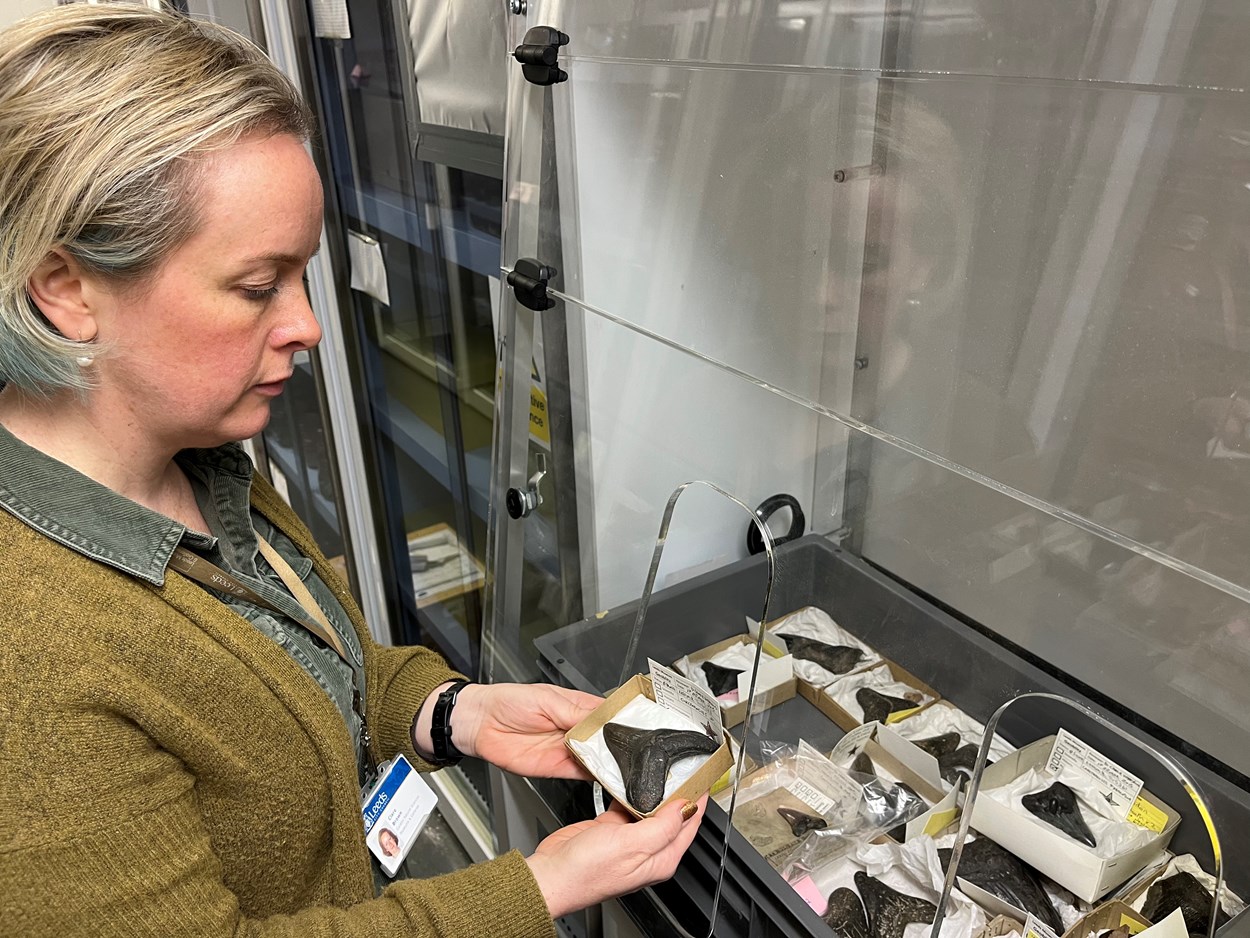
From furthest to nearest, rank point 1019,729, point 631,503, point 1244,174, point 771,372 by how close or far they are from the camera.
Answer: point 631,503 < point 771,372 < point 1019,729 < point 1244,174

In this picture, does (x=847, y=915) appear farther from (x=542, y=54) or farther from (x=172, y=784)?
(x=542, y=54)

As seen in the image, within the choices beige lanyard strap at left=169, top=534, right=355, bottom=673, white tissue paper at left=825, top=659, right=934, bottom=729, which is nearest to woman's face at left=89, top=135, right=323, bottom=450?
beige lanyard strap at left=169, top=534, right=355, bottom=673

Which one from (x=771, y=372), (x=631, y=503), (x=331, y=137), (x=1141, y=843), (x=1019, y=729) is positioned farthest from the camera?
(x=331, y=137)

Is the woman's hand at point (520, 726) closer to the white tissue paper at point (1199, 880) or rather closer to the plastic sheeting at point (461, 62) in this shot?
the white tissue paper at point (1199, 880)

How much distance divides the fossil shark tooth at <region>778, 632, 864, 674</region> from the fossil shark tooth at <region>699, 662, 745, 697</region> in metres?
0.08

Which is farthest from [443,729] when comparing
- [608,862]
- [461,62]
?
[461,62]

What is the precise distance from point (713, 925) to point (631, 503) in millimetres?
556

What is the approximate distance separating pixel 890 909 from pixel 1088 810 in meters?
0.22

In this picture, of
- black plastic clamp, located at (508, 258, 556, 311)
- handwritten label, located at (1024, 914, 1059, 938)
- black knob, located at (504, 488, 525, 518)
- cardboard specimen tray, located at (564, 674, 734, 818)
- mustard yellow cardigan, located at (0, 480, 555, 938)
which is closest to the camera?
mustard yellow cardigan, located at (0, 480, 555, 938)

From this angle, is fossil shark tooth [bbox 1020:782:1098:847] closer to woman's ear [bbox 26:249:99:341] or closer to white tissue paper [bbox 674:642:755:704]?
white tissue paper [bbox 674:642:755:704]

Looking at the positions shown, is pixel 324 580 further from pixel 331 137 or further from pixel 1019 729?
pixel 331 137

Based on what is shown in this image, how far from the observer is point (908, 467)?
1.06 m

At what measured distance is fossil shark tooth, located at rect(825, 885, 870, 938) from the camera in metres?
0.87

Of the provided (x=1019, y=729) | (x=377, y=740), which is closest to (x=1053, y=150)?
(x=1019, y=729)
